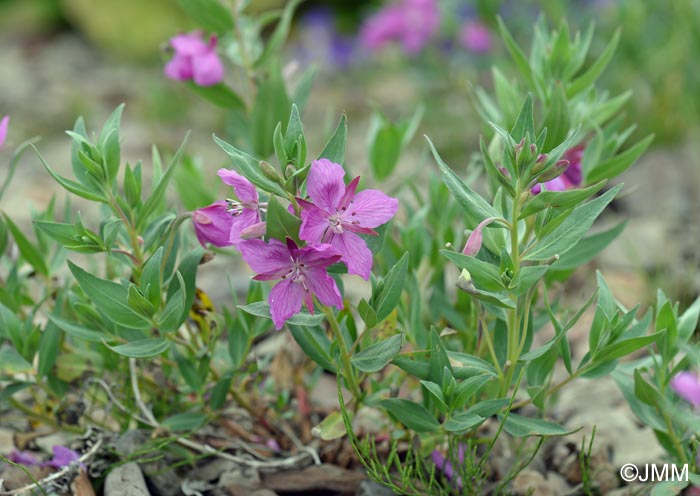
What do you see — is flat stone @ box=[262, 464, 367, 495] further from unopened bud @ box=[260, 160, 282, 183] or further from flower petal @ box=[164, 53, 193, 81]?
flower petal @ box=[164, 53, 193, 81]

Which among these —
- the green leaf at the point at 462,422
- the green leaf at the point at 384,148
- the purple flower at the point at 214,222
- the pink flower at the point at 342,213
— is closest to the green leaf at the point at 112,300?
the purple flower at the point at 214,222

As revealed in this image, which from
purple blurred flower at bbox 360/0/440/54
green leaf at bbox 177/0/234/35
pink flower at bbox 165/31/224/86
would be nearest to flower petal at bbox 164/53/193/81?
pink flower at bbox 165/31/224/86

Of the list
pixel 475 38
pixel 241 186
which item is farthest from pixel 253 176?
pixel 475 38

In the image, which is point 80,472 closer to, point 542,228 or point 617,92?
point 542,228

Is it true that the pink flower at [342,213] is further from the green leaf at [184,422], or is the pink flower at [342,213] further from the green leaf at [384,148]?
the green leaf at [384,148]

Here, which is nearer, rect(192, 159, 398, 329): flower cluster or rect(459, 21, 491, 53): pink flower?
rect(192, 159, 398, 329): flower cluster

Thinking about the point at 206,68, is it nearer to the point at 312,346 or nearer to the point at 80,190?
the point at 80,190

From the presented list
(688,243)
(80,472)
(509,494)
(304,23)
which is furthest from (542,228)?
(304,23)
